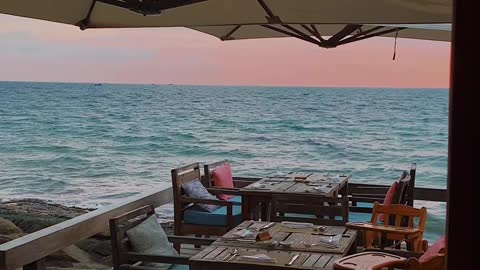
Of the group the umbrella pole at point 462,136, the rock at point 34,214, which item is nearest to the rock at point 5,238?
the rock at point 34,214

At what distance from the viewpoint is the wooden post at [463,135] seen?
694mm

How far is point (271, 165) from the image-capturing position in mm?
21797

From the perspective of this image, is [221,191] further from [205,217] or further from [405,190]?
[405,190]

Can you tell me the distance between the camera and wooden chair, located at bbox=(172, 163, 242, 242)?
4.93 metres

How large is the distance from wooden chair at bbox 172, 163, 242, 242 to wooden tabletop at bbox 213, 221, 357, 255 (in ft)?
4.06

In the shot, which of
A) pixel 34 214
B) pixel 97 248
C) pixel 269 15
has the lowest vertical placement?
pixel 34 214

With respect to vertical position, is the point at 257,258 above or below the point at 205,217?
above

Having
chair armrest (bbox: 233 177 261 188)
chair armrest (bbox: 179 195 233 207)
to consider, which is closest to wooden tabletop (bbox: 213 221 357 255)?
chair armrest (bbox: 179 195 233 207)

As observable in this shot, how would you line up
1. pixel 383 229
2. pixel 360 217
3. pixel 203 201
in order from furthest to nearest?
pixel 360 217
pixel 203 201
pixel 383 229

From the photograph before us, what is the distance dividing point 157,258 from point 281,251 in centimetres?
68

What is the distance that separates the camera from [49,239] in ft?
10.5

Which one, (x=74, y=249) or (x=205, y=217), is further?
(x=74, y=249)

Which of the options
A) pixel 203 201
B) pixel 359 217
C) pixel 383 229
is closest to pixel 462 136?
pixel 383 229

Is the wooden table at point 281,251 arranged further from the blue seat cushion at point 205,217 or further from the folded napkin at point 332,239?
the blue seat cushion at point 205,217
